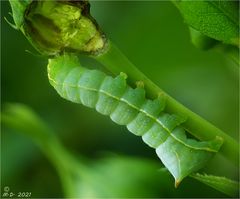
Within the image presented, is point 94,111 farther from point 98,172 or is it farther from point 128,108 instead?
point 128,108

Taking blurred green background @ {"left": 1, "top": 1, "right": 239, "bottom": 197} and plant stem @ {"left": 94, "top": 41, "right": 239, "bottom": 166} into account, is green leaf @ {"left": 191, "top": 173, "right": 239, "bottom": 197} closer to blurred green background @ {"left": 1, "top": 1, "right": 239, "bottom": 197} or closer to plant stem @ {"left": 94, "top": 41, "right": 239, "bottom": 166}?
plant stem @ {"left": 94, "top": 41, "right": 239, "bottom": 166}

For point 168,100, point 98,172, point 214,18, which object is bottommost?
point 98,172

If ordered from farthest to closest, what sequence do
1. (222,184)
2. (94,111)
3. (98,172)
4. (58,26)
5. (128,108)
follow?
(94,111) < (98,172) < (128,108) < (222,184) < (58,26)

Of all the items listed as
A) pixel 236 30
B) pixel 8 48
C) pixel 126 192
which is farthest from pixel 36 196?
pixel 236 30

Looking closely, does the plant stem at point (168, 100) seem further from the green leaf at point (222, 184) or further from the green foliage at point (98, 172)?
the green foliage at point (98, 172)

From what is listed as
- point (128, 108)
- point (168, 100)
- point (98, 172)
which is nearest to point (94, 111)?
point (98, 172)

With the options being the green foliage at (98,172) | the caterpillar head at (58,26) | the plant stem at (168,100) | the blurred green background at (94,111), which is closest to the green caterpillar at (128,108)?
the plant stem at (168,100)

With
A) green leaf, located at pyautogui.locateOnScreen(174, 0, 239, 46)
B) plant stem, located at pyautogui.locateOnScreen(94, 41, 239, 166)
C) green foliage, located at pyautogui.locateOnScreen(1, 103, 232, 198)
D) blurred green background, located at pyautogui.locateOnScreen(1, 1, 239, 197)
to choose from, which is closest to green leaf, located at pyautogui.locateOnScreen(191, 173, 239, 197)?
plant stem, located at pyautogui.locateOnScreen(94, 41, 239, 166)
